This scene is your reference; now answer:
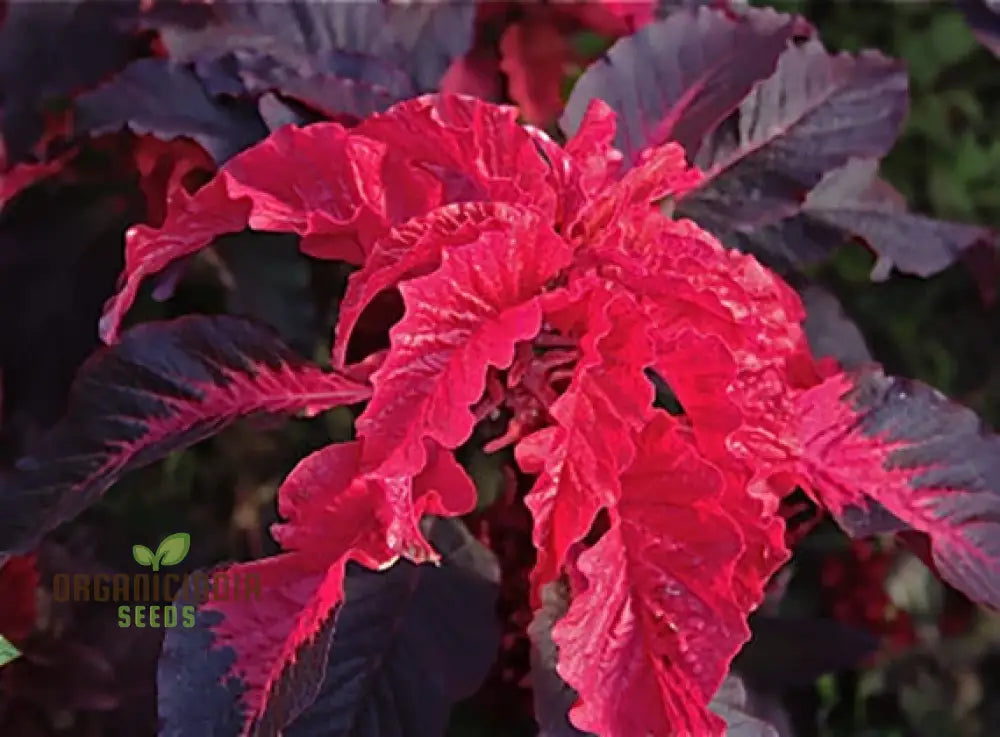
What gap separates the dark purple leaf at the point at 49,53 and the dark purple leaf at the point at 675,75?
13.8 inches

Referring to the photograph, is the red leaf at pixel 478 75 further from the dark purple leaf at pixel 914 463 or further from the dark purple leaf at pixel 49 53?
the dark purple leaf at pixel 914 463

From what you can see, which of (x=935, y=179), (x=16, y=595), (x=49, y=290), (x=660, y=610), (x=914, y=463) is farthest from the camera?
(x=935, y=179)

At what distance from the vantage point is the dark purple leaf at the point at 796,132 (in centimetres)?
79

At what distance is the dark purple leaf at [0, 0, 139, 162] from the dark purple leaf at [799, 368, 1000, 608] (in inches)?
22.2

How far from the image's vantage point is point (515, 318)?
566 mm

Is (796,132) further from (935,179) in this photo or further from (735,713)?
(935,179)

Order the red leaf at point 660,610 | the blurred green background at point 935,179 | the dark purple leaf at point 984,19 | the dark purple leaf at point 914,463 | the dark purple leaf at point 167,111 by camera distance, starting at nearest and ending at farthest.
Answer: the red leaf at point 660,610 < the dark purple leaf at point 914,463 < the dark purple leaf at point 167,111 < the dark purple leaf at point 984,19 < the blurred green background at point 935,179

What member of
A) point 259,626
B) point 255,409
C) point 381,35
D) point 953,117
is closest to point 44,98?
point 381,35

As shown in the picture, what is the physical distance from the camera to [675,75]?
0.80m

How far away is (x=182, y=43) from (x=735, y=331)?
443 mm

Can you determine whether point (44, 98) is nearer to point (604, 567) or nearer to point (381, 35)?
point (381, 35)

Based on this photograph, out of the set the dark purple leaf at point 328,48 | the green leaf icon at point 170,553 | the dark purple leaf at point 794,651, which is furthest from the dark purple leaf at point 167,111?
the dark purple leaf at point 794,651

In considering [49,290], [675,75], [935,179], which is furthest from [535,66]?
[935,179]

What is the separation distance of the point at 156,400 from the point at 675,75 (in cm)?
40
